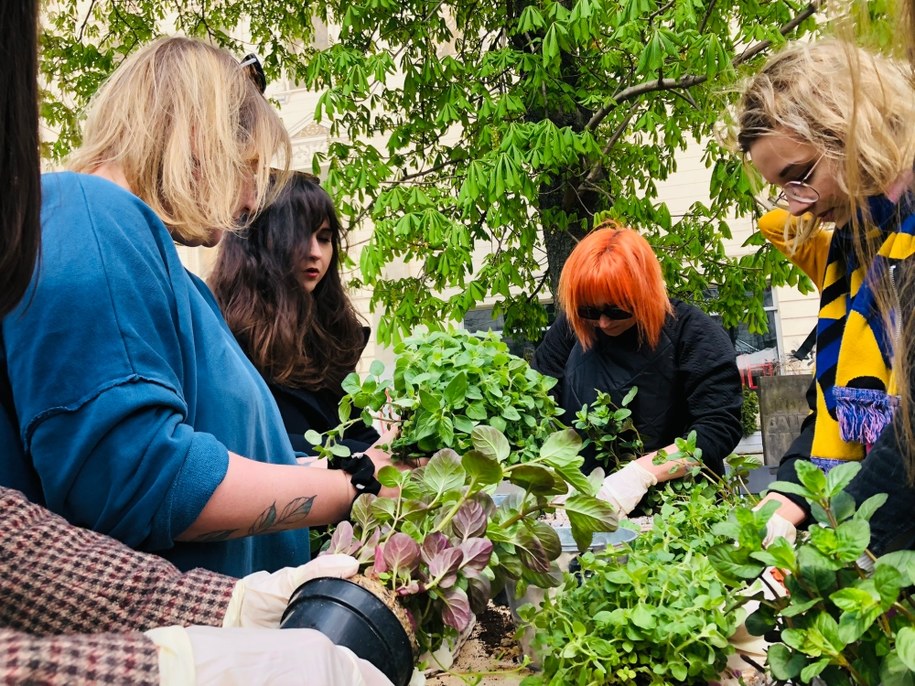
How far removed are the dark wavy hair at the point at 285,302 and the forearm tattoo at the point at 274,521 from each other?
3.68ft

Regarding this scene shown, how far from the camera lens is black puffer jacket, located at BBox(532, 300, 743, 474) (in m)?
2.41

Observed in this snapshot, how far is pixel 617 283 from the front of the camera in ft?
7.96

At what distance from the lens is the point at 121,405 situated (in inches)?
34.6

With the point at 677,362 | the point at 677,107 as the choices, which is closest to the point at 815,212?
the point at 677,362

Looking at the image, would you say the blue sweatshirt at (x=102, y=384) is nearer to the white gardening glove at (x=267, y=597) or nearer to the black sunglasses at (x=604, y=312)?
the white gardening glove at (x=267, y=597)

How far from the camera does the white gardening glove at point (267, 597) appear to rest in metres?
0.89

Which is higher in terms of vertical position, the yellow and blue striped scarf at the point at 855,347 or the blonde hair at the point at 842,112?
the blonde hair at the point at 842,112

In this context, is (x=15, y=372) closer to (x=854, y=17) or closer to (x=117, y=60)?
(x=854, y=17)

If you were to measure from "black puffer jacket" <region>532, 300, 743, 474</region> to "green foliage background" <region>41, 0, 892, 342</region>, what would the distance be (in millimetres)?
1514

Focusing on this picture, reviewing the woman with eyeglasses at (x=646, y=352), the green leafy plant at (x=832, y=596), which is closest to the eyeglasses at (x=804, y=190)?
the woman with eyeglasses at (x=646, y=352)

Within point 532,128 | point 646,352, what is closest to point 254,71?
point 646,352

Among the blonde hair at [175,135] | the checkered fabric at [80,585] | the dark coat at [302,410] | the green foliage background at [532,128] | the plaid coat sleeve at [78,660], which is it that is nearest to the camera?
the plaid coat sleeve at [78,660]

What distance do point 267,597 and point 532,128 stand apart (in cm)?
346

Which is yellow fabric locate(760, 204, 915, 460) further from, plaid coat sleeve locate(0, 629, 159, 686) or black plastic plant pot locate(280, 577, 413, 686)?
plaid coat sleeve locate(0, 629, 159, 686)
